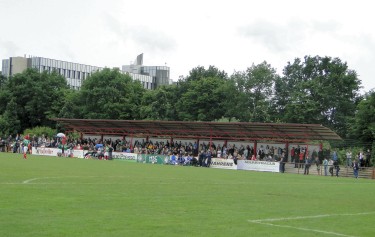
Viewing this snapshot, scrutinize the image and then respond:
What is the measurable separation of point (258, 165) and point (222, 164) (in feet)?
11.3

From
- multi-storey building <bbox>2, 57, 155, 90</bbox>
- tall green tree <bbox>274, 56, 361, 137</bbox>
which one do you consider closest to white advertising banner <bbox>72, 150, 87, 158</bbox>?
tall green tree <bbox>274, 56, 361, 137</bbox>

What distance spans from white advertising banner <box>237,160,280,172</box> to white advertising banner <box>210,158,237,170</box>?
0.62 metres

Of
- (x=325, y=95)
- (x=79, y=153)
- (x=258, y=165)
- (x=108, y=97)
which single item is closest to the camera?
(x=258, y=165)

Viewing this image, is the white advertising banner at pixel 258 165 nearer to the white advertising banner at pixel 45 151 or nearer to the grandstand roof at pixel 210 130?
the grandstand roof at pixel 210 130

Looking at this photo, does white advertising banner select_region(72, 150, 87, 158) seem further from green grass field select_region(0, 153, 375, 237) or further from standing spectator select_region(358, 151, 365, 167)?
green grass field select_region(0, 153, 375, 237)

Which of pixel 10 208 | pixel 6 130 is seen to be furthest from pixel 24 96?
pixel 10 208

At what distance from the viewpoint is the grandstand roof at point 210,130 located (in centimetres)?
5244

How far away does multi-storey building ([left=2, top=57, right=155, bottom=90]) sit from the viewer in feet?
447

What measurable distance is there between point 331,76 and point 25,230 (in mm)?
79162

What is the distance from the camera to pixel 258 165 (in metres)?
51.0

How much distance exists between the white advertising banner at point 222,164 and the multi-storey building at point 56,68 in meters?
80.0

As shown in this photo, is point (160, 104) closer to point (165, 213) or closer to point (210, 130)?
point (210, 130)

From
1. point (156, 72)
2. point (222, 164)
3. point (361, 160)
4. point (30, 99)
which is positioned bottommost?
point (222, 164)

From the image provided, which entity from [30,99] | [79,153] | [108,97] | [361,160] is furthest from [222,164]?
[30,99]
